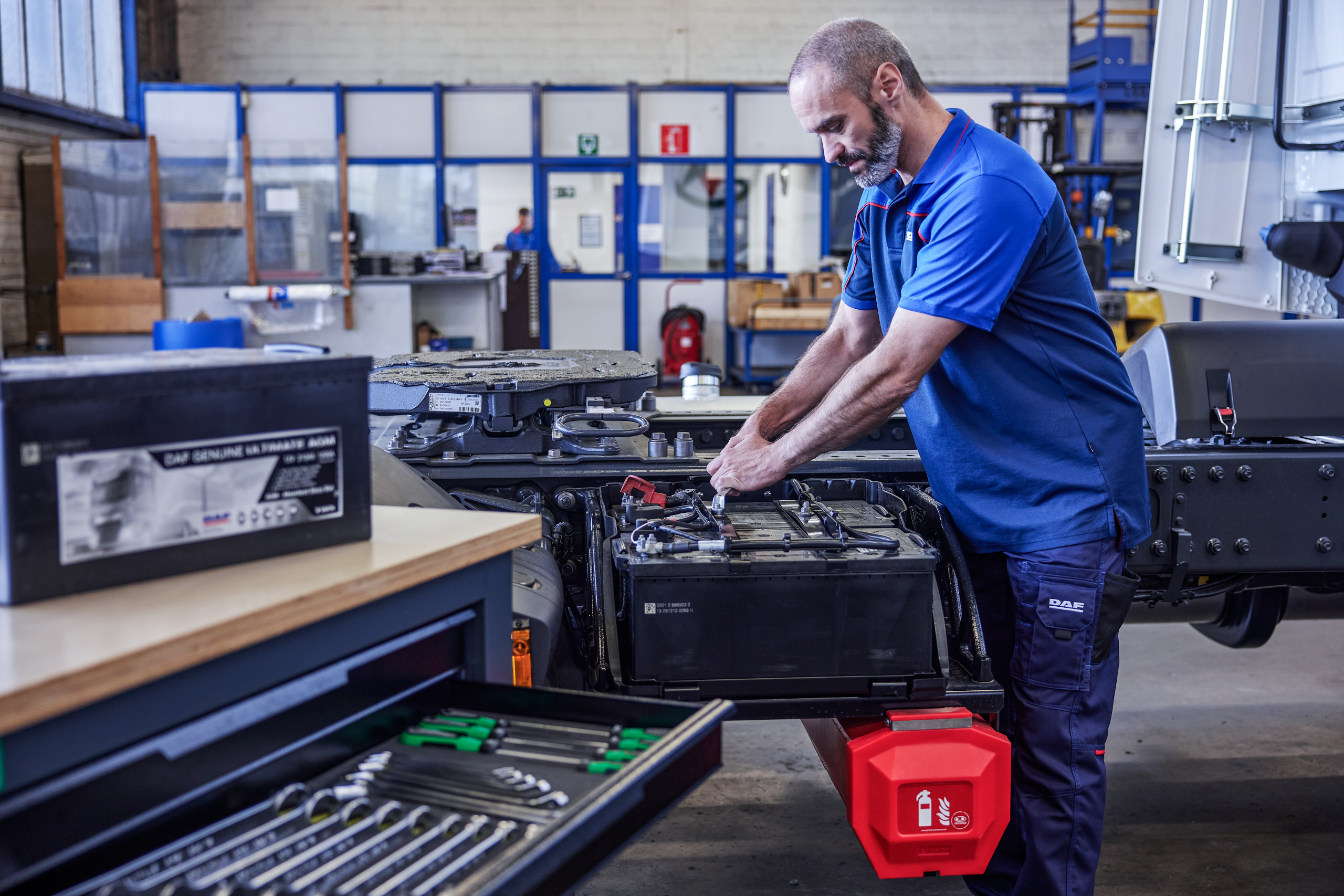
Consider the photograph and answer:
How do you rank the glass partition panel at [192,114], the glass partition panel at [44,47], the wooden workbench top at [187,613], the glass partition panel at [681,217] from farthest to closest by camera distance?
the glass partition panel at [681,217]
the glass partition panel at [192,114]
the glass partition panel at [44,47]
the wooden workbench top at [187,613]

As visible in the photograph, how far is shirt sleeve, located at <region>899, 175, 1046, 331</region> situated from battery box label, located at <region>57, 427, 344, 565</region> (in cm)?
102

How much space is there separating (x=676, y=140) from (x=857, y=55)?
8.24 metres

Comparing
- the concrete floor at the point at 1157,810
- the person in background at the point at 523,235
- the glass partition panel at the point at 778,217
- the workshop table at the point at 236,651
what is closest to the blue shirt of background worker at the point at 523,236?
the person in background at the point at 523,235

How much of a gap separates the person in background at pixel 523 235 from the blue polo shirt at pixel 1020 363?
8000 millimetres

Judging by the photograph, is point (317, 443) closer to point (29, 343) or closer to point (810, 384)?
point (810, 384)

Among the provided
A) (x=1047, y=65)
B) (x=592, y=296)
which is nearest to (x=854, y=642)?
(x=592, y=296)

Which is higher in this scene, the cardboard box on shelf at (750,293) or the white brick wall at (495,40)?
the white brick wall at (495,40)

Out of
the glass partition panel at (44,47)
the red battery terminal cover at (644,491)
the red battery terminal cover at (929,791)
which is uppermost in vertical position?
the glass partition panel at (44,47)

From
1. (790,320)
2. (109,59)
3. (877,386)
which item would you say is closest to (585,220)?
(790,320)

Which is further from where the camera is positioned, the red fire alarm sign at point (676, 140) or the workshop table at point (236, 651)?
the red fire alarm sign at point (676, 140)

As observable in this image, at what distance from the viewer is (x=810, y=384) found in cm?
225

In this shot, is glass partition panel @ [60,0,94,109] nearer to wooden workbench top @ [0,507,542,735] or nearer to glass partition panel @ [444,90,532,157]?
glass partition panel @ [444,90,532,157]

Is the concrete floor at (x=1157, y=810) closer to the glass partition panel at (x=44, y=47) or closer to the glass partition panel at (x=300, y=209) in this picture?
the glass partition panel at (x=300, y=209)

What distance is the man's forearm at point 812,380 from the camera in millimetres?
2205
